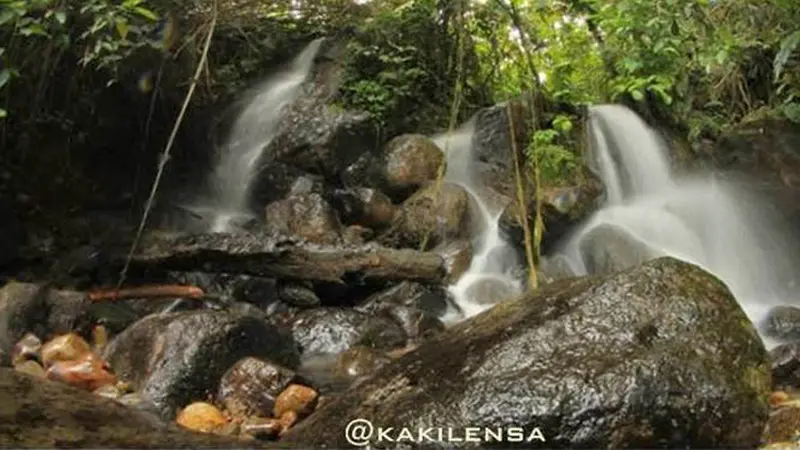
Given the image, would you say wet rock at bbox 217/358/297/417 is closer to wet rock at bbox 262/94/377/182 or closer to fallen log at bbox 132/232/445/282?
fallen log at bbox 132/232/445/282

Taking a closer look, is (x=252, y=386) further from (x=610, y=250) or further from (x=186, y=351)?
(x=610, y=250)

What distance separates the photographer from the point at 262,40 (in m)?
10.8

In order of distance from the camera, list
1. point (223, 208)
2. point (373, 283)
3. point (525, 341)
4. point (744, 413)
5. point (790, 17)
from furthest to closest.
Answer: point (223, 208) < point (373, 283) < point (790, 17) < point (525, 341) < point (744, 413)

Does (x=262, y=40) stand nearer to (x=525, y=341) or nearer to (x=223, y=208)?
(x=223, y=208)

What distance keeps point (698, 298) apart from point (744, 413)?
0.65 m

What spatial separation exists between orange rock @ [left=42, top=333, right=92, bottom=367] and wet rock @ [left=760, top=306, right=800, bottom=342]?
5.71 m

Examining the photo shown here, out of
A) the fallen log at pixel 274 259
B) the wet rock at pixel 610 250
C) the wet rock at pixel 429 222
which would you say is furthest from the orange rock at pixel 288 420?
the wet rock at pixel 610 250

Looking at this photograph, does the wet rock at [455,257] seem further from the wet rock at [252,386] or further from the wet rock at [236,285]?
the wet rock at [252,386]

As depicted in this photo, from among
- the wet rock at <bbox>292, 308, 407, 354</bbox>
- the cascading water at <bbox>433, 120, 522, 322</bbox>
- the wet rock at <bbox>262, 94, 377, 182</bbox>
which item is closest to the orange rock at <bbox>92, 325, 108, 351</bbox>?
the wet rock at <bbox>292, 308, 407, 354</bbox>

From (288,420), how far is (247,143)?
5978mm

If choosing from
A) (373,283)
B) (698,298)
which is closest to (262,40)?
(373,283)

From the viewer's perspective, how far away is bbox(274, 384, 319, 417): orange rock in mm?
4383

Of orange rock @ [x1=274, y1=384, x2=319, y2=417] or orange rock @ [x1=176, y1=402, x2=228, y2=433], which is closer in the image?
orange rock @ [x1=176, y1=402, x2=228, y2=433]

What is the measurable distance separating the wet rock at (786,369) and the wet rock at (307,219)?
439cm
